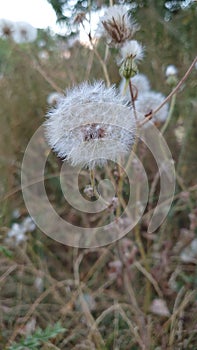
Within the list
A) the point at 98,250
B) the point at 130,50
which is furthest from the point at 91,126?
the point at 98,250

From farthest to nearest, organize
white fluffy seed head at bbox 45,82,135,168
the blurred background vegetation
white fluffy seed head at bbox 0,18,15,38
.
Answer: white fluffy seed head at bbox 0,18,15,38
the blurred background vegetation
white fluffy seed head at bbox 45,82,135,168

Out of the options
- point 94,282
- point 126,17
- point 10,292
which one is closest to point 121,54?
point 126,17

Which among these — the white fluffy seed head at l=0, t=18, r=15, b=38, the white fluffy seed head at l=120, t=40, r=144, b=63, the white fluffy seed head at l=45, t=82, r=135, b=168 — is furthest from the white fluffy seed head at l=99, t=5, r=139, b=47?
the white fluffy seed head at l=0, t=18, r=15, b=38

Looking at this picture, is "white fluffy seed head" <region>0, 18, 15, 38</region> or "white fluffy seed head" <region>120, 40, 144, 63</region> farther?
"white fluffy seed head" <region>0, 18, 15, 38</region>

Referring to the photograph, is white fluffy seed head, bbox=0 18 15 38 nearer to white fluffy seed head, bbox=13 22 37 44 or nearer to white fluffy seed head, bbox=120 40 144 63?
white fluffy seed head, bbox=13 22 37 44

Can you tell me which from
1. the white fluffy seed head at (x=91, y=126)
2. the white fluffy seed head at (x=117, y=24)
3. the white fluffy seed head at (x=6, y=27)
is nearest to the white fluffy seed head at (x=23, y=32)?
the white fluffy seed head at (x=6, y=27)

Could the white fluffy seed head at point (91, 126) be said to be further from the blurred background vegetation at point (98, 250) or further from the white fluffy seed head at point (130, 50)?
the blurred background vegetation at point (98, 250)
